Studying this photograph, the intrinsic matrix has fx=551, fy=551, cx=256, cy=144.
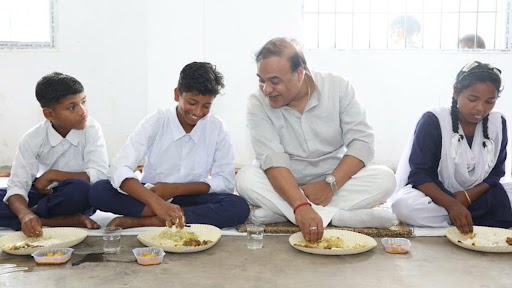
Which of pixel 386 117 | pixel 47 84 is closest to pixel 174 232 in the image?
pixel 47 84

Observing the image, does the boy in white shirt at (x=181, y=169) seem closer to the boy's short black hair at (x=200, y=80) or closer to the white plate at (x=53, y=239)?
the boy's short black hair at (x=200, y=80)

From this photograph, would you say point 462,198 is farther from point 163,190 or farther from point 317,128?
point 163,190

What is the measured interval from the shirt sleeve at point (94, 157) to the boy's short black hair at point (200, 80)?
Answer: 1.94 feet

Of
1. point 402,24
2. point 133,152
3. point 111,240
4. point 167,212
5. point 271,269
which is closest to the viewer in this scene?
point 271,269

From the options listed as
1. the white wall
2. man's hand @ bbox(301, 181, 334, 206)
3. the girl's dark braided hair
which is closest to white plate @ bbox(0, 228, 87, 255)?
man's hand @ bbox(301, 181, 334, 206)

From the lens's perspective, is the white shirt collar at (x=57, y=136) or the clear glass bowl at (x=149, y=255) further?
the white shirt collar at (x=57, y=136)

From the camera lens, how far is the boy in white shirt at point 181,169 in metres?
2.90

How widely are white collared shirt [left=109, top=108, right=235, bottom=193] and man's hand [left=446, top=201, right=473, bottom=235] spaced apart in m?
1.22

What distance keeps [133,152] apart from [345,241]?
4.04ft

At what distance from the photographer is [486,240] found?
8.73 ft

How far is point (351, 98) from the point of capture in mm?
3180

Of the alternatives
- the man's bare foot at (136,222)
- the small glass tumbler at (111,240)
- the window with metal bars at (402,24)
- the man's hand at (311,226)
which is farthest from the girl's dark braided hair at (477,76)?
the window with metal bars at (402,24)

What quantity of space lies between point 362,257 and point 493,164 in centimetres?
112

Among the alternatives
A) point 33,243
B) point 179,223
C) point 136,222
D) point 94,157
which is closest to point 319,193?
point 179,223
